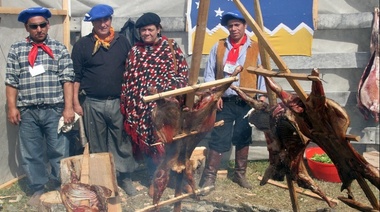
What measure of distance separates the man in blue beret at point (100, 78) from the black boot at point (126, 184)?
1.21 ft

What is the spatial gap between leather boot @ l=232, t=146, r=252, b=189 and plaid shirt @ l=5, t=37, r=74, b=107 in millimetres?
2600

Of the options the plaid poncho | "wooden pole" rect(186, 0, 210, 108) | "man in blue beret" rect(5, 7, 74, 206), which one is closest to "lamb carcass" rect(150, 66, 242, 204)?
"wooden pole" rect(186, 0, 210, 108)

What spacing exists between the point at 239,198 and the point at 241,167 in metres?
0.58

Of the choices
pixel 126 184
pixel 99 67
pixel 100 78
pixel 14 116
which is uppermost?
pixel 99 67

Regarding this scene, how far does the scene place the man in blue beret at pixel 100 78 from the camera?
6.87 metres

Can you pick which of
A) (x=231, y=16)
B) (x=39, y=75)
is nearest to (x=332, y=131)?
(x=231, y=16)

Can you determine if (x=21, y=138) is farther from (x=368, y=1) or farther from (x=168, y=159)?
(x=368, y=1)

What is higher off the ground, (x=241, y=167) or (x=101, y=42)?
(x=101, y=42)

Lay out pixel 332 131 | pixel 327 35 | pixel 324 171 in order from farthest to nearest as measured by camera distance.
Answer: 1. pixel 327 35
2. pixel 324 171
3. pixel 332 131

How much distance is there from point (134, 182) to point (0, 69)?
2459mm

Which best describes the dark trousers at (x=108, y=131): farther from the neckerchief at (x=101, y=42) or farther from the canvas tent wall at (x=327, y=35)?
the canvas tent wall at (x=327, y=35)

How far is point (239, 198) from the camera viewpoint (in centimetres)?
728

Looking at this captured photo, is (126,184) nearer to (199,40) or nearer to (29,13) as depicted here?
(29,13)

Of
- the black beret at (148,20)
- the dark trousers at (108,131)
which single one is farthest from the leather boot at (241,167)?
the black beret at (148,20)
